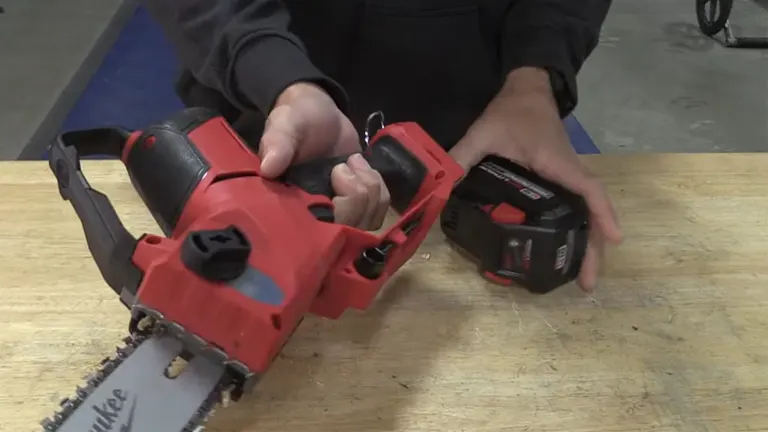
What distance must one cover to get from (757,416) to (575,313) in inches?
6.3

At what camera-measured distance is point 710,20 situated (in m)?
2.45

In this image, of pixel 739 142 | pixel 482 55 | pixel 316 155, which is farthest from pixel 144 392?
pixel 739 142

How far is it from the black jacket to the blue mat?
27.4 inches

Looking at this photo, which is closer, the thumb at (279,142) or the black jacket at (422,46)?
the thumb at (279,142)

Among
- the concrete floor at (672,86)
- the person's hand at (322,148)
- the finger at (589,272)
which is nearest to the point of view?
the person's hand at (322,148)

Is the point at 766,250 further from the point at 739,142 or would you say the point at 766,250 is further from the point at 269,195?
the point at 739,142

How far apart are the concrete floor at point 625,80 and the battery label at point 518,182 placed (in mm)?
1271

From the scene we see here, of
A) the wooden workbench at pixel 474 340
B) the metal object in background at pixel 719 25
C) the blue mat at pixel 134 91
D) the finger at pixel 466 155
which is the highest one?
the finger at pixel 466 155

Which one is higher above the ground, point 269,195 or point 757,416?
point 269,195

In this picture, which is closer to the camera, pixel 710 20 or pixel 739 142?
pixel 739 142

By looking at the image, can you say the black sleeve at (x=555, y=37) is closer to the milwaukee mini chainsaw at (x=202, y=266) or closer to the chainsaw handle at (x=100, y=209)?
the milwaukee mini chainsaw at (x=202, y=266)

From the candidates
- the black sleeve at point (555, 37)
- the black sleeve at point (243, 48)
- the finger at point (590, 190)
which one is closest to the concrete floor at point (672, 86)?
the black sleeve at point (555, 37)

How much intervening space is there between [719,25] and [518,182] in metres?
2.06

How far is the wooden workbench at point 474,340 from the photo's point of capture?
0.55m
